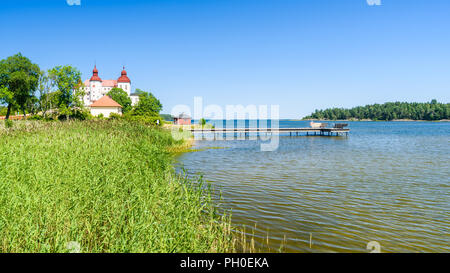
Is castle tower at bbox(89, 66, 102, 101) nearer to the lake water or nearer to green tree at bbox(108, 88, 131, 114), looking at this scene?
green tree at bbox(108, 88, 131, 114)

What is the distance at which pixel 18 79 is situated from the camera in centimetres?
5381

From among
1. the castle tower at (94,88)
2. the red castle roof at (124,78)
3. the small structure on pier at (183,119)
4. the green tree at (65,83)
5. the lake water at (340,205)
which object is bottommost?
the lake water at (340,205)

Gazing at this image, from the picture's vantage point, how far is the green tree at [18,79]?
53.7 m

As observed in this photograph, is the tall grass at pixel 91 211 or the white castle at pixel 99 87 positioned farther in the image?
the white castle at pixel 99 87

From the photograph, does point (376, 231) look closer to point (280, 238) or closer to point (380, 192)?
point (280, 238)

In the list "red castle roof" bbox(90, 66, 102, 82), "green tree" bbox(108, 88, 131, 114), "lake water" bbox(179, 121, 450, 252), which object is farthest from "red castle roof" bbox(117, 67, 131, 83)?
"lake water" bbox(179, 121, 450, 252)

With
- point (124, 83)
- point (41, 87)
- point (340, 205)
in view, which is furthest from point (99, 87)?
point (340, 205)

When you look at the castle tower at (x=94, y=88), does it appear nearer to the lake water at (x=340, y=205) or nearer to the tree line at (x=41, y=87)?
the tree line at (x=41, y=87)

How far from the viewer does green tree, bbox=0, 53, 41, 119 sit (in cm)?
5369

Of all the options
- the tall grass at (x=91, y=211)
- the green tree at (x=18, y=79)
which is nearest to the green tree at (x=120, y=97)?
the green tree at (x=18, y=79)

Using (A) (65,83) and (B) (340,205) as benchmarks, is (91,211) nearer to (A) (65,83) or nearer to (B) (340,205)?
(B) (340,205)
